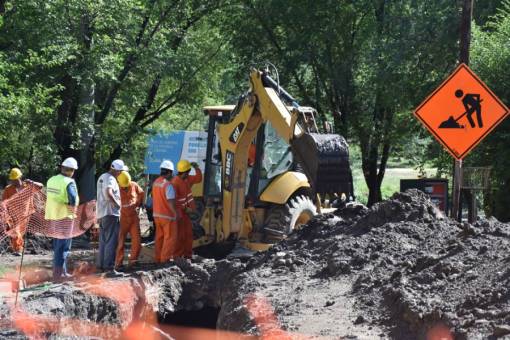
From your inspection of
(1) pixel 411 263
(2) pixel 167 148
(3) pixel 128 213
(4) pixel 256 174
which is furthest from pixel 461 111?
(2) pixel 167 148

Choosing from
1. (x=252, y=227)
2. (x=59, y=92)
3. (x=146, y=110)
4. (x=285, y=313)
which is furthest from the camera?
(x=146, y=110)

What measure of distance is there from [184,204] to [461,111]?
4.67m

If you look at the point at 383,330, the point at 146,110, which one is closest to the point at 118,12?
the point at 146,110

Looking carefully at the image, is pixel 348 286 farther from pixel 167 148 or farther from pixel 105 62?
pixel 167 148

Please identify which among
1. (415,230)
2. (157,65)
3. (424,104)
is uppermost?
(157,65)

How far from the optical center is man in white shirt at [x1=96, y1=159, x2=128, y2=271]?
12.6 metres

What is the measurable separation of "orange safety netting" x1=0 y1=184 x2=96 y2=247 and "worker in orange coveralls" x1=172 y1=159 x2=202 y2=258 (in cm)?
165

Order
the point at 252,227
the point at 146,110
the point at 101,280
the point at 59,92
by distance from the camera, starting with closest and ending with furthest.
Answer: the point at 101,280 < the point at 252,227 < the point at 59,92 < the point at 146,110

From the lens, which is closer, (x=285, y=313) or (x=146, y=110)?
(x=285, y=313)

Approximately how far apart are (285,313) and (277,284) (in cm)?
144

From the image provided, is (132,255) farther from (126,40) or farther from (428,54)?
(428,54)

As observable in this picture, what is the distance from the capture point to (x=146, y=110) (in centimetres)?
2416

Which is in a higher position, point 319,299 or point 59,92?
point 59,92

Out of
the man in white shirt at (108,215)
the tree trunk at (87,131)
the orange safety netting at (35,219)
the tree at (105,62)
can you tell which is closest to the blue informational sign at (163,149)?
the tree at (105,62)
